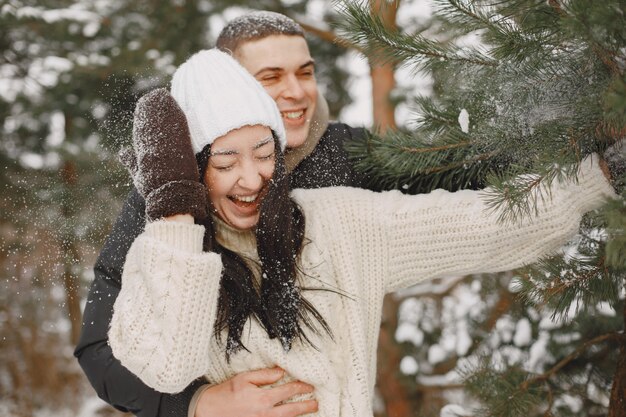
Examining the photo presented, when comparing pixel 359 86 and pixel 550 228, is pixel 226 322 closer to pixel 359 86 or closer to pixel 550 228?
pixel 550 228

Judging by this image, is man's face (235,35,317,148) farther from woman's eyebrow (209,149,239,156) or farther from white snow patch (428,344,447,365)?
white snow patch (428,344,447,365)

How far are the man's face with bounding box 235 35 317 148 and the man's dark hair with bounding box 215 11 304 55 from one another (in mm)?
18

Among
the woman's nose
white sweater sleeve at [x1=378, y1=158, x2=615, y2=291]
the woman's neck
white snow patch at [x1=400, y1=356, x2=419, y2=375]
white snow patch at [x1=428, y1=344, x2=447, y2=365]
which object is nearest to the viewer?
white sweater sleeve at [x1=378, y1=158, x2=615, y2=291]

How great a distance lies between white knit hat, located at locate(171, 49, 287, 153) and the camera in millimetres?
1658

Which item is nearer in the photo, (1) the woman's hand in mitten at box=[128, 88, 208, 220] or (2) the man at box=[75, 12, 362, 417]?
(1) the woman's hand in mitten at box=[128, 88, 208, 220]

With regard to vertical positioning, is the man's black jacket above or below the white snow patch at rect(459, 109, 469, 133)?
below

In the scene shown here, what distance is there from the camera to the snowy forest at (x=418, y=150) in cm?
117

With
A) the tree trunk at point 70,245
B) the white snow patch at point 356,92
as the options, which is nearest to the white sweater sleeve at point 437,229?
the tree trunk at point 70,245

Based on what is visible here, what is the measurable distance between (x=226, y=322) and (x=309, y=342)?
211 mm

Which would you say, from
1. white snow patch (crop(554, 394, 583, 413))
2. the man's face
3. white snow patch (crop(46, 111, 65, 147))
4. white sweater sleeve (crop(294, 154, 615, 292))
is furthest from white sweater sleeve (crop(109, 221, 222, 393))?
white snow patch (crop(46, 111, 65, 147))

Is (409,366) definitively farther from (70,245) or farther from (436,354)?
(70,245)

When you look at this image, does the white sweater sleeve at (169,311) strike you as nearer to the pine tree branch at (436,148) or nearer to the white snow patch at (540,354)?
the pine tree branch at (436,148)

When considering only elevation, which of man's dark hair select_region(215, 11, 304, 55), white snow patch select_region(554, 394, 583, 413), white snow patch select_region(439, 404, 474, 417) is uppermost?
man's dark hair select_region(215, 11, 304, 55)

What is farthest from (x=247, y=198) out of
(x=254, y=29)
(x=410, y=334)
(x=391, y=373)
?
(x=391, y=373)
